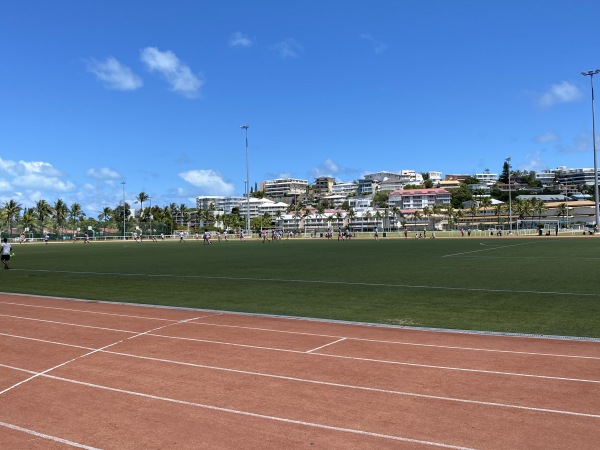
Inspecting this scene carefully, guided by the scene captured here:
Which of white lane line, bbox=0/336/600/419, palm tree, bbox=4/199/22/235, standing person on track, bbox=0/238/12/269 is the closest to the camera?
white lane line, bbox=0/336/600/419

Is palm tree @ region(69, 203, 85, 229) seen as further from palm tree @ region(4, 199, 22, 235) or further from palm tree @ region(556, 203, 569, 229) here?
palm tree @ region(556, 203, 569, 229)

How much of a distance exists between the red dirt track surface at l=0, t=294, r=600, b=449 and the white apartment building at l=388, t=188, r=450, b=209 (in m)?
174

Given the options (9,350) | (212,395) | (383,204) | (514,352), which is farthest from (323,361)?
(383,204)

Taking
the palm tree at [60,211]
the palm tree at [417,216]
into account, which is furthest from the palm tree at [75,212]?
the palm tree at [417,216]

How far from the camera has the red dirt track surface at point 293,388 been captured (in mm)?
5902

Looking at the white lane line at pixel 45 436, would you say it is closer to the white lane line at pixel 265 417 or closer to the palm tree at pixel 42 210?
the white lane line at pixel 265 417

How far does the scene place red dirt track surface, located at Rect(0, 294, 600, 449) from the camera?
5902 millimetres

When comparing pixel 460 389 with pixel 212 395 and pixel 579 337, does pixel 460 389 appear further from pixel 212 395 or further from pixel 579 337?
pixel 579 337

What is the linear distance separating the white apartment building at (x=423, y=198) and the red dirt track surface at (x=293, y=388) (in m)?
174

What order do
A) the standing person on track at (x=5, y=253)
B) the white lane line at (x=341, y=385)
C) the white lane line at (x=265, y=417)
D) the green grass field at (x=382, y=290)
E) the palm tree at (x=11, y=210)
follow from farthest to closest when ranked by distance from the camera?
the palm tree at (x=11, y=210) < the standing person on track at (x=5, y=253) < the green grass field at (x=382, y=290) < the white lane line at (x=341, y=385) < the white lane line at (x=265, y=417)

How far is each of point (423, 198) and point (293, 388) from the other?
181 meters

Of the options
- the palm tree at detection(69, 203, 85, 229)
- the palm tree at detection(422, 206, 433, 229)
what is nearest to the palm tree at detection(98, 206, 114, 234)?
the palm tree at detection(69, 203, 85, 229)

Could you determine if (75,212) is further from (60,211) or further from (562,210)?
(562,210)

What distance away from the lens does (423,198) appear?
18300 cm
